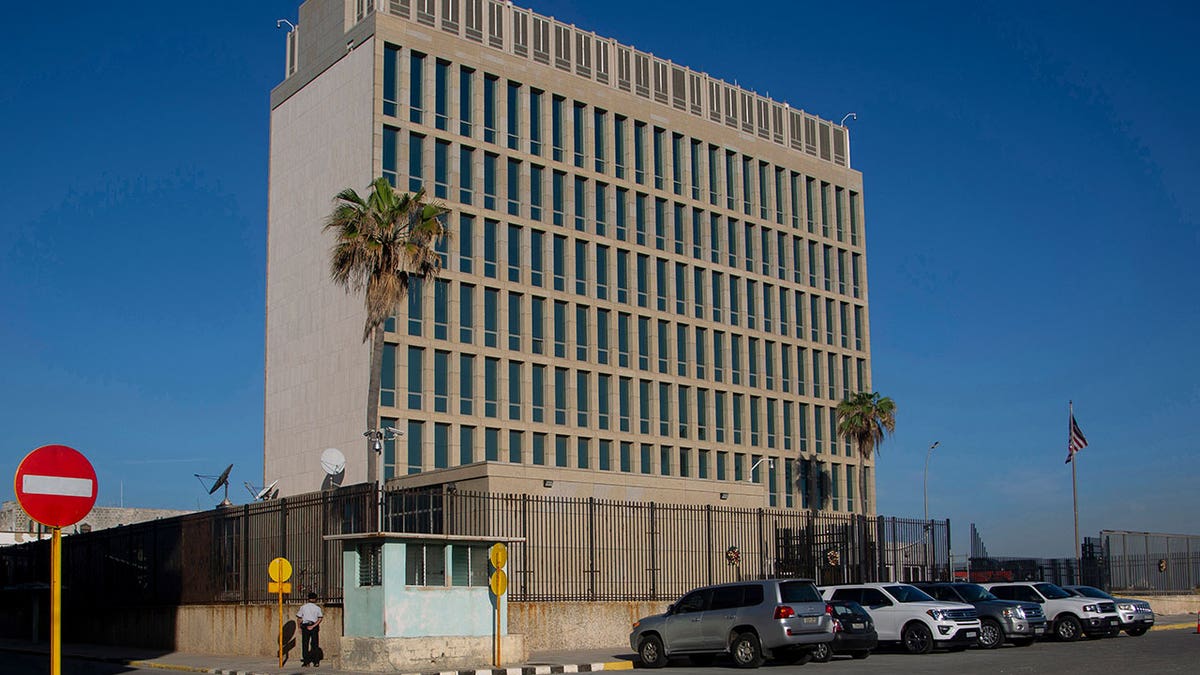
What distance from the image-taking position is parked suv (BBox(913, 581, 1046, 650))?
29.2 m

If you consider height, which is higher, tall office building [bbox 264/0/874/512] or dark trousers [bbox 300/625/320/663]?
tall office building [bbox 264/0/874/512]

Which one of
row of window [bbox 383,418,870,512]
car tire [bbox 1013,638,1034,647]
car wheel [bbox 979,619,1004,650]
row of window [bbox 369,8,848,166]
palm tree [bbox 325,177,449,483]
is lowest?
car tire [bbox 1013,638,1034,647]

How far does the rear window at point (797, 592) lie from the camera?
23.9 metres

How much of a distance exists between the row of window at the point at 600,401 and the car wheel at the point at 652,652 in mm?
30271

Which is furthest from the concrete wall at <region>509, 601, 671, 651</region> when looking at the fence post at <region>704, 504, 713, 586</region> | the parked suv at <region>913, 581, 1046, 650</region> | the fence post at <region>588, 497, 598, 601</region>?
the parked suv at <region>913, 581, 1046, 650</region>

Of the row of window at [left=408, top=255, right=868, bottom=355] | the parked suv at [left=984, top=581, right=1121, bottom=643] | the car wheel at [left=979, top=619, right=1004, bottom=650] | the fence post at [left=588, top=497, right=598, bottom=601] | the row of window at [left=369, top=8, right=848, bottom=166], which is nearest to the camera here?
the car wheel at [left=979, top=619, right=1004, bottom=650]

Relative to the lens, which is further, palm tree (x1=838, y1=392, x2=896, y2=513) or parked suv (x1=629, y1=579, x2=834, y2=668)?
palm tree (x1=838, y1=392, x2=896, y2=513)

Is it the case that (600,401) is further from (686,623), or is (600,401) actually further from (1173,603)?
(686,623)

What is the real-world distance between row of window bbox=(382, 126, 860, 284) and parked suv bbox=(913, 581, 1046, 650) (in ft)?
114

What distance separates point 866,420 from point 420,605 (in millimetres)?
51650

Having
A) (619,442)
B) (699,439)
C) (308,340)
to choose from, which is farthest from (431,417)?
(699,439)

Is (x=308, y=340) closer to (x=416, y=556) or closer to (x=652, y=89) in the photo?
(x=652, y=89)

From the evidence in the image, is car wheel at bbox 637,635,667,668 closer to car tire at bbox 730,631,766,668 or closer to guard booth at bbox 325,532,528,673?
car tire at bbox 730,631,766,668

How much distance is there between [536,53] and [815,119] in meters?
24.4
